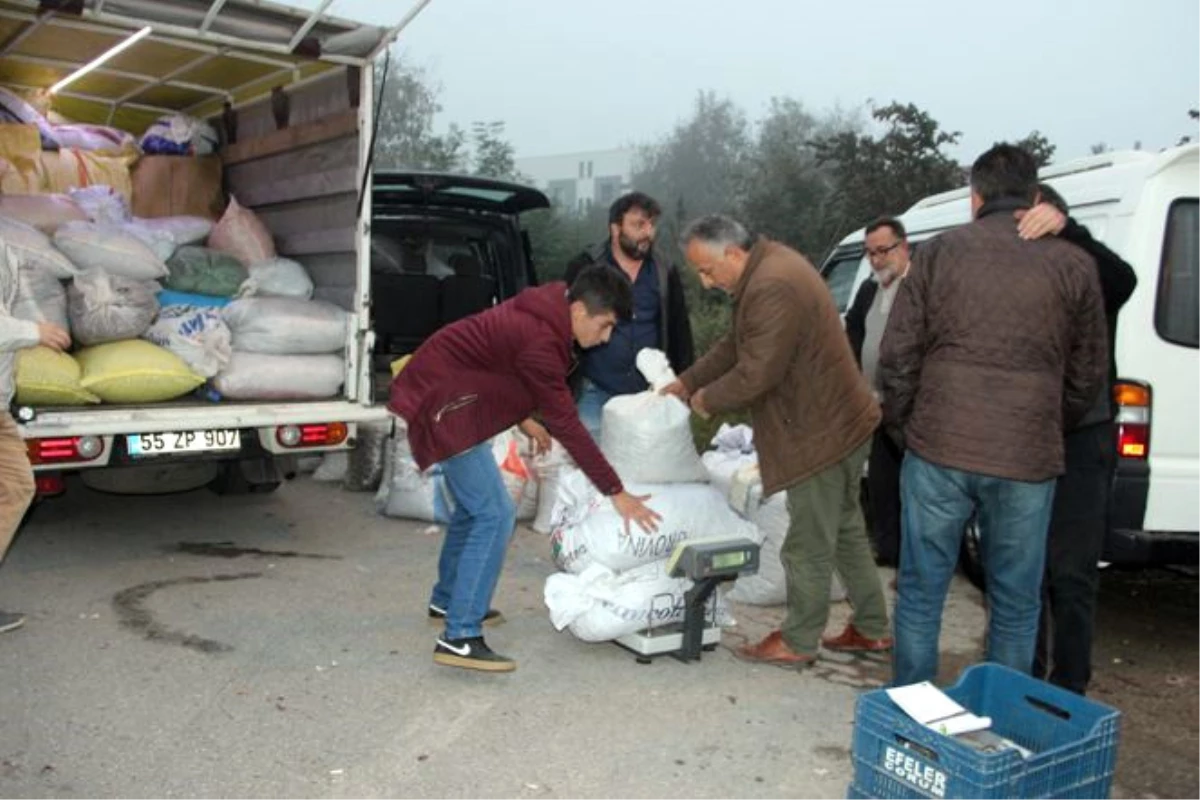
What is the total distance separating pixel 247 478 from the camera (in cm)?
613

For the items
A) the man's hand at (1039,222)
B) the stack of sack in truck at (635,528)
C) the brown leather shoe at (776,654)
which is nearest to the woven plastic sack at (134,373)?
the stack of sack in truck at (635,528)

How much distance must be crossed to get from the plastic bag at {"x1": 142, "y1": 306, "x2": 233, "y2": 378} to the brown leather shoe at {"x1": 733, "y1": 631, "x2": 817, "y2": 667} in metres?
3.00

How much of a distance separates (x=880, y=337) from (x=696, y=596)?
1794 millimetres

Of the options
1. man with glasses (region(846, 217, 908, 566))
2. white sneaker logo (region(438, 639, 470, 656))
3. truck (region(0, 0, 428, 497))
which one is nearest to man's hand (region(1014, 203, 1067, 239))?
man with glasses (region(846, 217, 908, 566))

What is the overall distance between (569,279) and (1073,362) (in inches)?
100

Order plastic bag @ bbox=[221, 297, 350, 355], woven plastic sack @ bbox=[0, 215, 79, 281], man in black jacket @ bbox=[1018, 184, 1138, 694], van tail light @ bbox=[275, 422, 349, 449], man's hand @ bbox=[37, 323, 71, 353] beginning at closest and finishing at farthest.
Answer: man in black jacket @ bbox=[1018, 184, 1138, 694] < man's hand @ bbox=[37, 323, 71, 353] < woven plastic sack @ bbox=[0, 215, 79, 281] < van tail light @ bbox=[275, 422, 349, 449] < plastic bag @ bbox=[221, 297, 350, 355]

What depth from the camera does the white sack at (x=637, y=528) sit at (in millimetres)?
4328

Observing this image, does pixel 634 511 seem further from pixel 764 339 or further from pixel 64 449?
pixel 64 449

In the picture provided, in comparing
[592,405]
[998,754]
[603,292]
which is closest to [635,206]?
[592,405]

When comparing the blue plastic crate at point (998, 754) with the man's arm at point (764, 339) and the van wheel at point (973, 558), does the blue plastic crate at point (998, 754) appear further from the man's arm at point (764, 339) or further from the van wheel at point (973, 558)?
the van wheel at point (973, 558)

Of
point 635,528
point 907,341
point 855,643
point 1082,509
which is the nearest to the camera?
point 907,341

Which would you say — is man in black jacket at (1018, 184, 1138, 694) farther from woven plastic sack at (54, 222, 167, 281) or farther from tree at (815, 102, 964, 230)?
tree at (815, 102, 964, 230)

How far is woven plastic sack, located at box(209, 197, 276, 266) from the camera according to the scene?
645 centimetres

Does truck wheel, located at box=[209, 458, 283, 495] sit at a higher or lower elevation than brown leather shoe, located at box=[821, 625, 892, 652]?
higher
